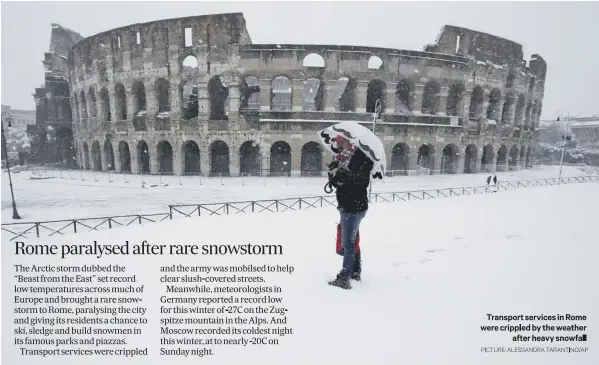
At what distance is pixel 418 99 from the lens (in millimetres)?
20156

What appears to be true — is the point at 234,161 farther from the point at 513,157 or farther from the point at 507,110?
the point at 513,157

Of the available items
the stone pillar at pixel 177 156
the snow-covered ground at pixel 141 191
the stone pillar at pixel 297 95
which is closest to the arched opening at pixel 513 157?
the snow-covered ground at pixel 141 191

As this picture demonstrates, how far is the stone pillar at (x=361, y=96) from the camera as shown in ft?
62.5

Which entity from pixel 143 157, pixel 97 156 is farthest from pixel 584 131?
pixel 97 156

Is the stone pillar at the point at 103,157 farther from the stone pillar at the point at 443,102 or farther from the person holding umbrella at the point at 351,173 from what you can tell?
the stone pillar at the point at 443,102

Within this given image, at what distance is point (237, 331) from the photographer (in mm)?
2688

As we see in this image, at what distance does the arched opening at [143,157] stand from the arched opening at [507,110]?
2849 centimetres

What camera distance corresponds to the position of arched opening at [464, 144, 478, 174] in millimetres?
22489

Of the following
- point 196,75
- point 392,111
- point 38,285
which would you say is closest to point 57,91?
point 196,75

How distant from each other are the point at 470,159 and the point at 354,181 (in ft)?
77.6

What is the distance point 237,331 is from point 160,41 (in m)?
21.9

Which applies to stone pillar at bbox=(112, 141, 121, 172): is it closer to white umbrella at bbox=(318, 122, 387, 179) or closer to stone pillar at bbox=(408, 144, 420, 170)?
stone pillar at bbox=(408, 144, 420, 170)

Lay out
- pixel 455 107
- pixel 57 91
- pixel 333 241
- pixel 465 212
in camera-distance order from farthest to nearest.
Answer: pixel 57 91 → pixel 455 107 → pixel 465 212 → pixel 333 241

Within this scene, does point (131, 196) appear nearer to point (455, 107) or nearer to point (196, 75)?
point (196, 75)
